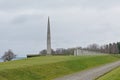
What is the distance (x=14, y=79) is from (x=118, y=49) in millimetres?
163036

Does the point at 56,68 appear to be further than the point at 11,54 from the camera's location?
No

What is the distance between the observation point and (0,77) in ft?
82.2

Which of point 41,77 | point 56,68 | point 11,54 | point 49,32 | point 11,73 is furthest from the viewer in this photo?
point 11,54

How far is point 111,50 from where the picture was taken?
17525cm

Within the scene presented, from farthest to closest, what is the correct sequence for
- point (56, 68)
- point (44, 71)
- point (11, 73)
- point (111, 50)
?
point (111, 50) < point (56, 68) < point (44, 71) < point (11, 73)

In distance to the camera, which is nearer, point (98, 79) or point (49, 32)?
point (98, 79)

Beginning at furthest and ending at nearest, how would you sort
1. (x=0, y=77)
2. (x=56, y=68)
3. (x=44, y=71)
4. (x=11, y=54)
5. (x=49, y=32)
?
1. (x=11, y=54)
2. (x=49, y=32)
3. (x=56, y=68)
4. (x=44, y=71)
5. (x=0, y=77)

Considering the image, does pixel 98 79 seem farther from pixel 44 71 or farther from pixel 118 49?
pixel 118 49

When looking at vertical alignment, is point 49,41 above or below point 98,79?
above

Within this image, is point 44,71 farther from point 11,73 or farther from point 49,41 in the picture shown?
point 49,41

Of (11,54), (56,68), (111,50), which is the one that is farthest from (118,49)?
(56,68)

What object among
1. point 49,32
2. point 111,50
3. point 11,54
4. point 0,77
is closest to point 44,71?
point 0,77

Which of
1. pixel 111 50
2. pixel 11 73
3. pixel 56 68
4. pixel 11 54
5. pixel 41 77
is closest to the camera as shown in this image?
pixel 11 73

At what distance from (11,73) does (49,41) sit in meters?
48.1
